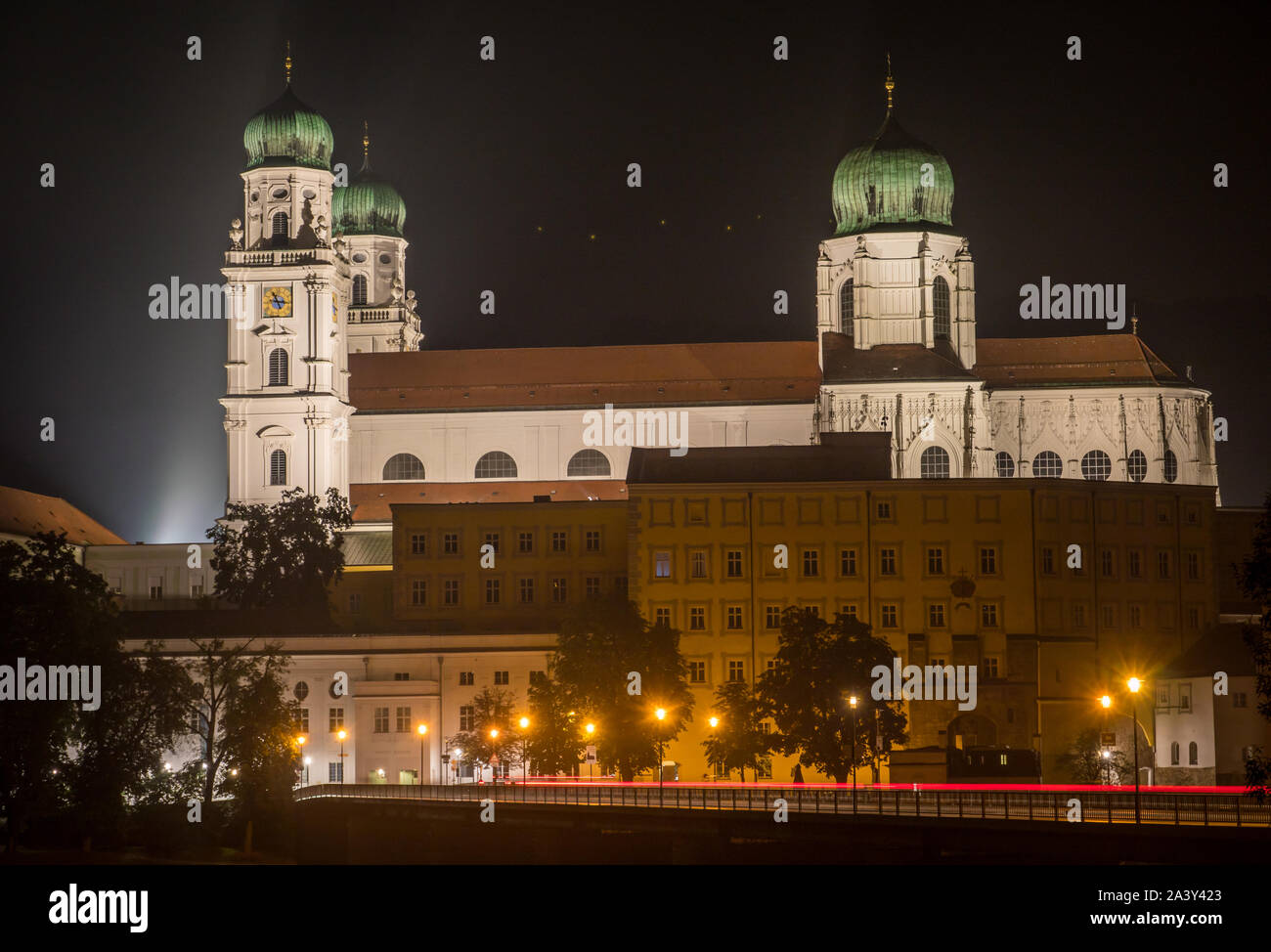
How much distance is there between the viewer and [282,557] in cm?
12500

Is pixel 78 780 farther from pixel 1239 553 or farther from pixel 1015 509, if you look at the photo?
pixel 1239 553

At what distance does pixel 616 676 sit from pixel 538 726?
3483mm

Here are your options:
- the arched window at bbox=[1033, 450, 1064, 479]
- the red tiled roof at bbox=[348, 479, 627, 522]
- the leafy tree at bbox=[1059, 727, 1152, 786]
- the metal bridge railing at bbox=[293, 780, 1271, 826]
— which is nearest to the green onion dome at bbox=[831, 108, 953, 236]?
the arched window at bbox=[1033, 450, 1064, 479]

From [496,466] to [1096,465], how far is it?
105ft

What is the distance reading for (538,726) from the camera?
97.8m

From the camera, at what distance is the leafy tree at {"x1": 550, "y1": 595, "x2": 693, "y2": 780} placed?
314ft

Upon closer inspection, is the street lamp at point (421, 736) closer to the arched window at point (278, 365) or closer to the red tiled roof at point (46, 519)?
the arched window at point (278, 365)

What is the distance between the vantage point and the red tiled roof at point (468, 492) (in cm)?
13750

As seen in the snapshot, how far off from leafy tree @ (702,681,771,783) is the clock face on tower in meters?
50.0

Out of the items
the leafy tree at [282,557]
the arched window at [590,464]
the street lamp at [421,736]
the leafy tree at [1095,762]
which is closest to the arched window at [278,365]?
the leafy tree at [282,557]

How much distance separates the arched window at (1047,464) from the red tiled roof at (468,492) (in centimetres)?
2191
